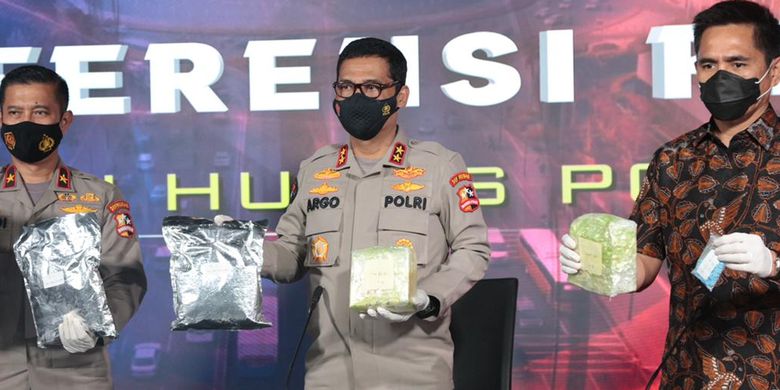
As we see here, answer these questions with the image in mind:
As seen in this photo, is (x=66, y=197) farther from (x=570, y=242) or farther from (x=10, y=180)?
(x=570, y=242)

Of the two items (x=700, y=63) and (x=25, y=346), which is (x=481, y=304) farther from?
(x=25, y=346)

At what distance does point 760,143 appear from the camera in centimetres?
237

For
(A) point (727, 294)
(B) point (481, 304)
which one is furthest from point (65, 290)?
(A) point (727, 294)

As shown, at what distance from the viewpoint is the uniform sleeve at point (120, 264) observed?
299cm

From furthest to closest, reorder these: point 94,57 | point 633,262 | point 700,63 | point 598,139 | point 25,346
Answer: point 94,57, point 598,139, point 25,346, point 700,63, point 633,262

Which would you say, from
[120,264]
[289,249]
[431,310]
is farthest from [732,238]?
[120,264]

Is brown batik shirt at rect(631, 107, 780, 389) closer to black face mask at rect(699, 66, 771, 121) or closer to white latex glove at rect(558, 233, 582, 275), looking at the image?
black face mask at rect(699, 66, 771, 121)

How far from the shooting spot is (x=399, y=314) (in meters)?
2.43

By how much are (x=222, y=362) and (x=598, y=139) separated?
1.96 meters

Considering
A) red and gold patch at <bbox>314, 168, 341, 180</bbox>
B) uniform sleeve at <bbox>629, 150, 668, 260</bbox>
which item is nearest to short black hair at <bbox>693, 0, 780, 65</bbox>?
uniform sleeve at <bbox>629, 150, 668, 260</bbox>

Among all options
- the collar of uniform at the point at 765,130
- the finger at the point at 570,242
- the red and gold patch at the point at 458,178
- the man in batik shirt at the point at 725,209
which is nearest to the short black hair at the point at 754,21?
the man in batik shirt at the point at 725,209

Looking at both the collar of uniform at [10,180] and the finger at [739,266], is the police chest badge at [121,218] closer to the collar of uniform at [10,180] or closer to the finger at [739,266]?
the collar of uniform at [10,180]

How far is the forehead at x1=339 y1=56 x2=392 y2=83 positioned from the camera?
2.78m

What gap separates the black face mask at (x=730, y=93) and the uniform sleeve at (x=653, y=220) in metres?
0.24
